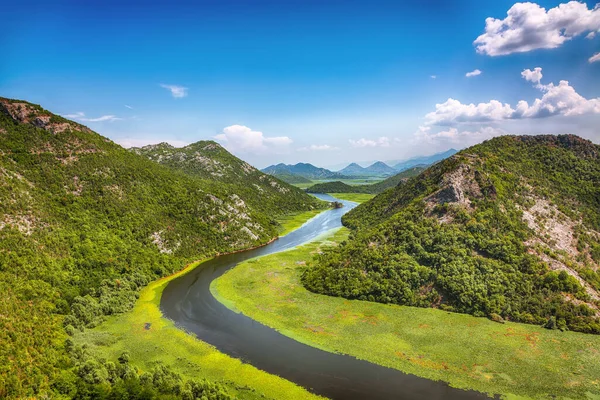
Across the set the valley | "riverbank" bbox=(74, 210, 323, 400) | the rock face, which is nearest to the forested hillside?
the rock face

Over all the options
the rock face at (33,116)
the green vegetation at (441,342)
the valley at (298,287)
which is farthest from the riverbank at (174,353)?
the rock face at (33,116)

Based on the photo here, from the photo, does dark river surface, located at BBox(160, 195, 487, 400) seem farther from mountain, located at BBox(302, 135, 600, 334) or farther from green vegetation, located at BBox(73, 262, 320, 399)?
mountain, located at BBox(302, 135, 600, 334)

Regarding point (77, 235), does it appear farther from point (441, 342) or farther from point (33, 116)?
point (441, 342)

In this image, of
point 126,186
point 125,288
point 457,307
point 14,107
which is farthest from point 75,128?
point 457,307

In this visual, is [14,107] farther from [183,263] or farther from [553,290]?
[553,290]

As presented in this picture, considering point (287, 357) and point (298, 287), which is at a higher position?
point (298, 287)

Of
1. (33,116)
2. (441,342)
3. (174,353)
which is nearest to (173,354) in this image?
(174,353)
